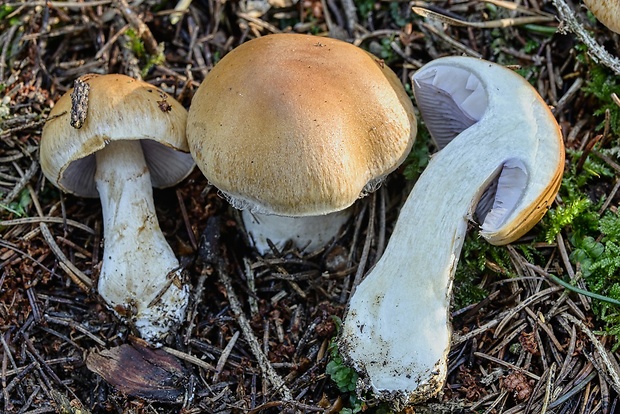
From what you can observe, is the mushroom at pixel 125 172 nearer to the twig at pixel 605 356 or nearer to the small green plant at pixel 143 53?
the small green plant at pixel 143 53

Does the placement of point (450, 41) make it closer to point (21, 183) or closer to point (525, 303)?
point (525, 303)

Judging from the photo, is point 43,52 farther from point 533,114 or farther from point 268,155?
point 533,114

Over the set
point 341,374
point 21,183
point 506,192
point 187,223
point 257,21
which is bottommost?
point 341,374

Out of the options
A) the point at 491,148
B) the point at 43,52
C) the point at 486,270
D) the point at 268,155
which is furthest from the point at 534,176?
the point at 43,52

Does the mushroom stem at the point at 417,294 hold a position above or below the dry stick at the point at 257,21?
below

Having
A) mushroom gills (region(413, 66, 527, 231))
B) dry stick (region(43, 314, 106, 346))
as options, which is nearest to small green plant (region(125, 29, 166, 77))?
dry stick (region(43, 314, 106, 346))

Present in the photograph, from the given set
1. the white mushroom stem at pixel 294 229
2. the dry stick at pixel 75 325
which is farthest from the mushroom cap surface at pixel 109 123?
the dry stick at pixel 75 325

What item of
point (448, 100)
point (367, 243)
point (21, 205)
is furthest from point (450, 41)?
point (21, 205)
